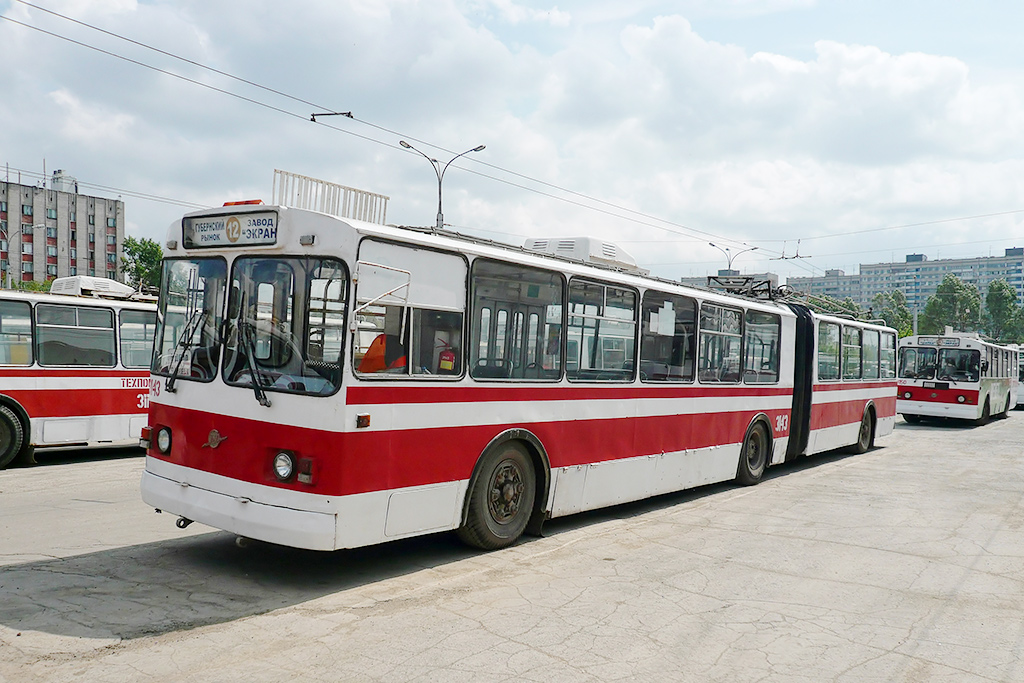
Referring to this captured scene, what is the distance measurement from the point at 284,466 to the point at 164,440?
1.47 meters

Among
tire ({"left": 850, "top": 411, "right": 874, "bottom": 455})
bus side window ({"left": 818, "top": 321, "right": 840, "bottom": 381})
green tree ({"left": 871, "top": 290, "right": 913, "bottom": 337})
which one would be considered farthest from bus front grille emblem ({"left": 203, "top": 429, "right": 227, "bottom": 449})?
green tree ({"left": 871, "top": 290, "right": 913, "bottom": 337})

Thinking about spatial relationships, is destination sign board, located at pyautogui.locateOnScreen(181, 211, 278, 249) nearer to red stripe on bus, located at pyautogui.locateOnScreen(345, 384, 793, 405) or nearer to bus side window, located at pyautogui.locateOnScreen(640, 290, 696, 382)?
red stripe on bus, located at pyautogui.locateOnScreen(345, 384, 793, 405)

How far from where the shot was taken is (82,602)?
609cm

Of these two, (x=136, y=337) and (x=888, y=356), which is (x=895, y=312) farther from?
(x=136, y=337)

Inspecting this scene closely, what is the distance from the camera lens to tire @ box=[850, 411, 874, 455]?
18.5 meters

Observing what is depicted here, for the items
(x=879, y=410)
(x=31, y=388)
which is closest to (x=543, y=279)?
(x=31, y=388)

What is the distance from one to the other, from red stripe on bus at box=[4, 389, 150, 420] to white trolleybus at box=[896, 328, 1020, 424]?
21891mm

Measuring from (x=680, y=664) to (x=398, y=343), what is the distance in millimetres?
3163

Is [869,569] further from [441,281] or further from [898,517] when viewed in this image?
[441,281]

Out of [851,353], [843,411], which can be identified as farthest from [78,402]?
[851,353]

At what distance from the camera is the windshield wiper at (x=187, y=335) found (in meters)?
7.22

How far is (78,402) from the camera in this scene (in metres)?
14.0

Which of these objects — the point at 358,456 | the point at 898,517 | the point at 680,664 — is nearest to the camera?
the point at 680,664

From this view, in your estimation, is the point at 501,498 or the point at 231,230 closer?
the point at 231,230
